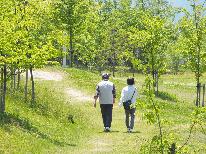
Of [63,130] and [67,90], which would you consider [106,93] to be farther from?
[67,90]

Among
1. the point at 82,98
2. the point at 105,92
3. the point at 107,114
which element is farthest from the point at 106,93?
the point at 82,98

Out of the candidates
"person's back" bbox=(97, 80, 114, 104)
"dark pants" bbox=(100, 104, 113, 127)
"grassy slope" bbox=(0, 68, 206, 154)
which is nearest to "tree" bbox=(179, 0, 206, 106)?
"grassy slope" bbox=(0, 68, 206, 154)

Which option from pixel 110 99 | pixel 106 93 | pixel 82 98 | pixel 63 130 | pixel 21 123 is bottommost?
pixel 63 130

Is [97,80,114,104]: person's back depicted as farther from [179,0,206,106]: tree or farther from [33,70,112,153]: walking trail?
[179,0,206,106]: tree

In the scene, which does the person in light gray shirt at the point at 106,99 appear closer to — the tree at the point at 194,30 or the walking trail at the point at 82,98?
the walking trail at the point at 82,98

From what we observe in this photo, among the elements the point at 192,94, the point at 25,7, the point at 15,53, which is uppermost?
the point at 25,7

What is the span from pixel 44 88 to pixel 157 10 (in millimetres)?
48166

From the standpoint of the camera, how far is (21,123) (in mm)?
20797

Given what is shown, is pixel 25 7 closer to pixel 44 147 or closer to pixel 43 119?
pixel 43 119

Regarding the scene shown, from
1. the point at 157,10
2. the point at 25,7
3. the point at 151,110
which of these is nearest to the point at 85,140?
the point at 25,7

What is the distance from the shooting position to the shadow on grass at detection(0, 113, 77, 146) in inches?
773

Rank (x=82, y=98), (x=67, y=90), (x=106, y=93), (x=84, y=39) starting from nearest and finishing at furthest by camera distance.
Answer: (x=106, y=93) < (x=82, y=98) < (x=67, y=90) < (x=84, y=39)

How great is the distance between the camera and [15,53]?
20312 mm

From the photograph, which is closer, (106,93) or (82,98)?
(106,93)
